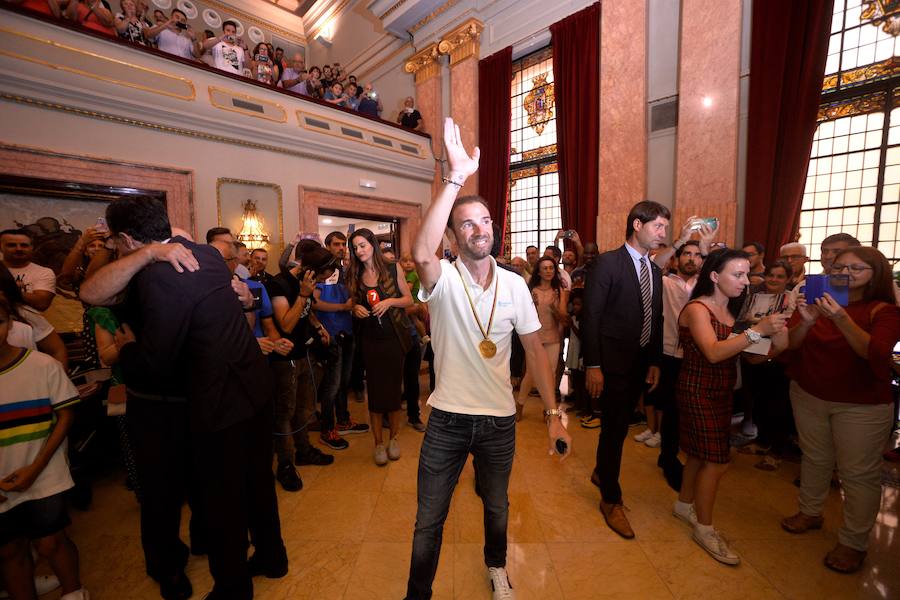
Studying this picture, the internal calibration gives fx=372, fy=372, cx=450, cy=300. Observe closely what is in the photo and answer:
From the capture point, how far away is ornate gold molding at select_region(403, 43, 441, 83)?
10.3m

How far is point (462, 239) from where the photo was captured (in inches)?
61.7

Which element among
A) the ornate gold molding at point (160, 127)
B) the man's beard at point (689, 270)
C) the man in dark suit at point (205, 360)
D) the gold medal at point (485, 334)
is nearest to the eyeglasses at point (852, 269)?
the man's beard at point (689, 270)

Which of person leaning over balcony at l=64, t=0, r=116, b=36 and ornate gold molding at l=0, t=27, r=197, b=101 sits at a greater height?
person leaning over balcony at l=64, t=0, r=116, b=36

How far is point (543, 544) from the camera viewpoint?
2371 mm

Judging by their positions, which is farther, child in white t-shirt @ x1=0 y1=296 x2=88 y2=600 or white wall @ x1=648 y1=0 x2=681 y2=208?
white wall @ x1=648 y1=0 x2=681 y2=208

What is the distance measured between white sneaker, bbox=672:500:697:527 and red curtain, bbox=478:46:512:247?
715 centimetres

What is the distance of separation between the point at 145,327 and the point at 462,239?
1.31m

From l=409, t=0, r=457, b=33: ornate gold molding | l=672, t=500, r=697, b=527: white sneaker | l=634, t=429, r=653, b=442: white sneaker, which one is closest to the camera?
l=672, t=500, r=697, b=527: white sneaker

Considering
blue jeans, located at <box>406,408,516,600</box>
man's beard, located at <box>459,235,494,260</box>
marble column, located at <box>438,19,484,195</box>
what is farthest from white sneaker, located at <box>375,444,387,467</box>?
marble column, located at <box>438,19,484,195</box>

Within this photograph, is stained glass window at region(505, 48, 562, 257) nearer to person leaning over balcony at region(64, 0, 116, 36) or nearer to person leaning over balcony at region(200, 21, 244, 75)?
person leaning over balcony at region(200, 21, 244, 75)

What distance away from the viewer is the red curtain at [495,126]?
9.02m

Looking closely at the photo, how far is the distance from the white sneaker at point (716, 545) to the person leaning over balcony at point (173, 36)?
402 inches

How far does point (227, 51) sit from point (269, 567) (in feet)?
32.2

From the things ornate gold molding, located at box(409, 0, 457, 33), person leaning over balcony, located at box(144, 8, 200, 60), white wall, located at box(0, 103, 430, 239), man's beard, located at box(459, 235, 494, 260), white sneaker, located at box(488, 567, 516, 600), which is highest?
ornate gold molding, located at box(409, 0, 457, 33)
